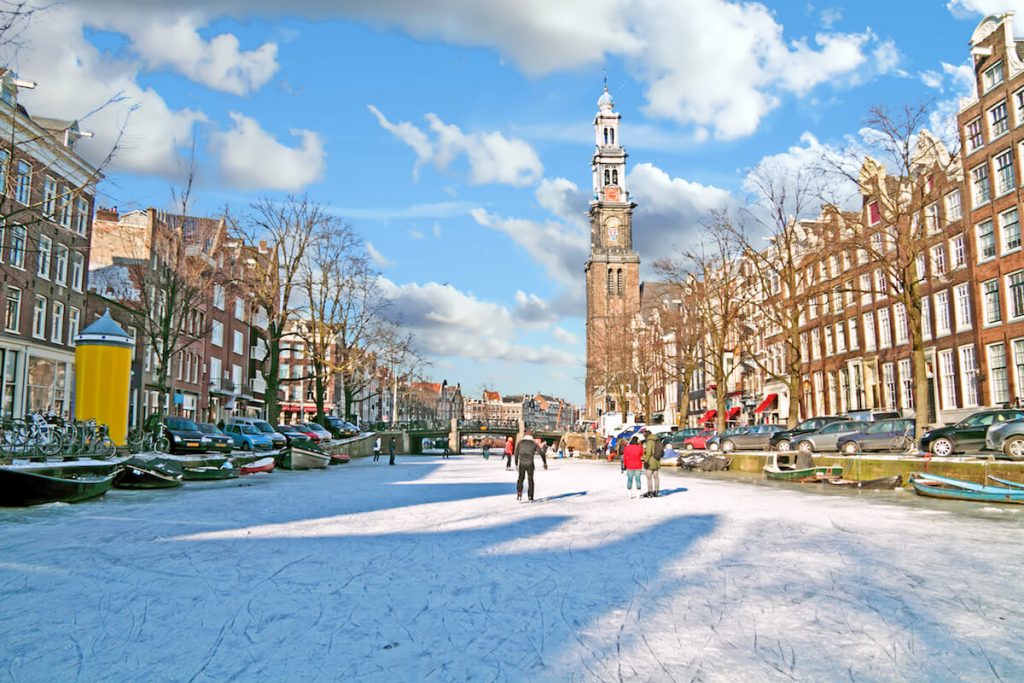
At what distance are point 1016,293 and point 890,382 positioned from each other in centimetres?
1164

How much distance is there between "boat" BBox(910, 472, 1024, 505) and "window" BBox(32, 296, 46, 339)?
3841cm

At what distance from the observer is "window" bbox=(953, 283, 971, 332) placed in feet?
126

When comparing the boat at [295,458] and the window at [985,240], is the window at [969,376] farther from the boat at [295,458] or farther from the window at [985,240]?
the boat at [295,458]

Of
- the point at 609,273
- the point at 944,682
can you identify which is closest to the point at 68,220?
the point at 944,682

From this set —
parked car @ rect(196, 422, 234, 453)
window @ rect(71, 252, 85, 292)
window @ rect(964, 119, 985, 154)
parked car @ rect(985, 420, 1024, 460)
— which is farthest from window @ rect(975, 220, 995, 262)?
window @ rect(71, 252, 85, 292)

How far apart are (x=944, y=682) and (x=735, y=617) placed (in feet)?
7.23

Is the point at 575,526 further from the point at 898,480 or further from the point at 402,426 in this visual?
the point at 402,426

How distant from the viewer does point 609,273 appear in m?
132

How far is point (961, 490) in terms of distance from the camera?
758 inches

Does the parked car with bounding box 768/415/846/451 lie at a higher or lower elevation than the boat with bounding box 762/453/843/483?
higher

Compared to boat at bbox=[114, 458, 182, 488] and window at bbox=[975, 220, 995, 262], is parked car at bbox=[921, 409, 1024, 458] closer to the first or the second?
window at bbox=[975, 220, 995, 262]

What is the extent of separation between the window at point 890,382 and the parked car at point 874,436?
14.9m

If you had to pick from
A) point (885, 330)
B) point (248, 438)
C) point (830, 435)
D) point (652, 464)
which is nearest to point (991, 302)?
point (885, 330)

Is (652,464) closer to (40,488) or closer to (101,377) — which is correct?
(40,488)
